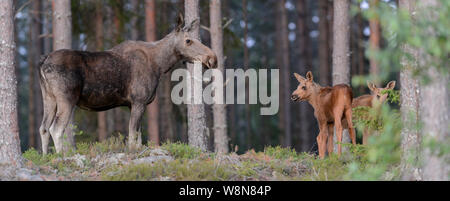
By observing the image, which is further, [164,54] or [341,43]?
[341,43]

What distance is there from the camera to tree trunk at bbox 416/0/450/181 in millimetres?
7488

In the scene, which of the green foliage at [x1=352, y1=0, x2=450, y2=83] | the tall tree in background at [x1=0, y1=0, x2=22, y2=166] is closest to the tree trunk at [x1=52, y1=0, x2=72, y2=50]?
the tall tree in background at [x1=0, y1=0, x2=22, y2=166]

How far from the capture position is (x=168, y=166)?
395 inches

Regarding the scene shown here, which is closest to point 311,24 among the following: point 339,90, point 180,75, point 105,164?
point 180,75

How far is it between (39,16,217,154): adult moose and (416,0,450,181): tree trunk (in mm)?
5966

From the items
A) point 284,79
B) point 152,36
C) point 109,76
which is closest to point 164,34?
point 152,36

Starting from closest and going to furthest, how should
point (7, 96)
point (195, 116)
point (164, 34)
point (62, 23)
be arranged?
1. point (7, 96)
2. point (195, 116)
3. point (62, 23)
4. point (164, 34)

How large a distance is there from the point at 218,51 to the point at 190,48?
11.2 ft

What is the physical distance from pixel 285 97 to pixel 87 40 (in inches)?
431

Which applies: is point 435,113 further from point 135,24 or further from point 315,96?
point 135,24

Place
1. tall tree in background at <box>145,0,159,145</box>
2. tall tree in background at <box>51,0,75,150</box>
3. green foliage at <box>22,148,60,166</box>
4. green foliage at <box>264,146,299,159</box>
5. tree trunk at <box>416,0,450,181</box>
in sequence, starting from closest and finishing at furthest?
tree trunk at <box>416,0,450,181</box>
green foliage at <box>22,148,60,166</box>
green foliage at <box>264,146,299,159</box>
tall tree in background at <box>51,0,75,150</box>
tall tree in background at <box>145,0,159,145</box>

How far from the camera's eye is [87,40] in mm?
21750

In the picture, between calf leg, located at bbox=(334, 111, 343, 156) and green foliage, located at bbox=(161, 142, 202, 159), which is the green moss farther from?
calf leg, located at bbox=(334, 111, 343, 156)
